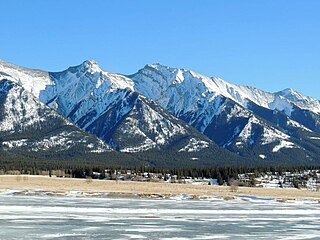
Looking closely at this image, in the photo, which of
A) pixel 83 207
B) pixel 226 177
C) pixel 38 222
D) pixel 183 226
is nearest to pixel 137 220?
pixel 183 226

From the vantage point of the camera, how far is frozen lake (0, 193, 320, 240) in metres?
36.6

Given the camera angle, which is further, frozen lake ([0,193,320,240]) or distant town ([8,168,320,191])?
distant town ([8,168,320,191])

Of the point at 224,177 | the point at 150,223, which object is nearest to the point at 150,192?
the point at 150,223

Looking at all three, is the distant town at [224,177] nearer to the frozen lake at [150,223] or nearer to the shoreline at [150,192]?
the shoreline at [150,192]

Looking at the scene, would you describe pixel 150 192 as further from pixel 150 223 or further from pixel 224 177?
pixel 224 177

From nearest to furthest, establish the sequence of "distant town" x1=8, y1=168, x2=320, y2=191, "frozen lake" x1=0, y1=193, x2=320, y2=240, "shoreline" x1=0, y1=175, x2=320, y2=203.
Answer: "frozen lake" x1=0, y1=193, x2=320, y2=240 → "shoreline" x1=0, y1=175, x2=320, y2=203 → "distant town" x1=8, y1=168, x2=320, y2=191

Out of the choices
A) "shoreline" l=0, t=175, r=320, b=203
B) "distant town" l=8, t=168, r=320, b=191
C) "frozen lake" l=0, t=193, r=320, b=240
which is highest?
"distant town" l=8, t=168, r=320, b=191

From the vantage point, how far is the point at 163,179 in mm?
150875

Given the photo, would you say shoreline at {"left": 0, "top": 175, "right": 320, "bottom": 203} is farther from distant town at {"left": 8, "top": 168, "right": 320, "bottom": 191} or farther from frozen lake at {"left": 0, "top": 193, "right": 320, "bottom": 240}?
distant town at {"left": 8, "top": 168, "right": 320, "bottom": 191}

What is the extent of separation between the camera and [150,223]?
43.2 metres

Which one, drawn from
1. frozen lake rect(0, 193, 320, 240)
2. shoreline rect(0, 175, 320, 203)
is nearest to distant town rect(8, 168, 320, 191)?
shoreline rect(0, 175, 320, 203)

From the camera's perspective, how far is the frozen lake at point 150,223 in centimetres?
3656

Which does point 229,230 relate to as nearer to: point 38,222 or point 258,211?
point 38,222

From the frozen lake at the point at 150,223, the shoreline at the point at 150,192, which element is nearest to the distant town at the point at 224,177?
the shoreline at the point at 150,192
